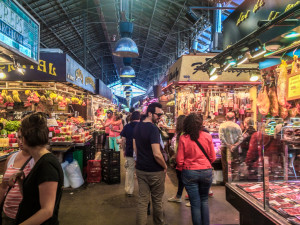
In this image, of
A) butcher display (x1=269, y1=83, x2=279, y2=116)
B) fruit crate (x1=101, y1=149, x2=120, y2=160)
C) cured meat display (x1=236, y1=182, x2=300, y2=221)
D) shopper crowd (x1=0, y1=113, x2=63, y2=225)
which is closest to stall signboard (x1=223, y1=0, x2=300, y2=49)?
butcher display (x1=269, y1=83, x2=279, y2=116)

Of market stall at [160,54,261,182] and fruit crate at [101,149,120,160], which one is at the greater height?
market stall at [160,54,261,182]

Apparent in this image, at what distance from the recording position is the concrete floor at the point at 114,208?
3.95m

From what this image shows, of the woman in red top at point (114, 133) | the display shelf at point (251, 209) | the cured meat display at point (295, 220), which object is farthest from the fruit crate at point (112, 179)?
the cured meat display at point (295, 220)

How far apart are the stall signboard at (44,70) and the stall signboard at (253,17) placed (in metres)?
5.24

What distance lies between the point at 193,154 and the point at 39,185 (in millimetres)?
2058

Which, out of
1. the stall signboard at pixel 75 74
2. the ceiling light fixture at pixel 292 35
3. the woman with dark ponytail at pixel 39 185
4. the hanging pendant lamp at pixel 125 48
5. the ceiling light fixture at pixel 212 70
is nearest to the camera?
the woman with dark ponytail at pixel 39 185

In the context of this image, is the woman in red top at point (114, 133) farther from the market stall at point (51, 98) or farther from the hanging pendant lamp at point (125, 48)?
the hanging pendant lamp at point (125, 48)

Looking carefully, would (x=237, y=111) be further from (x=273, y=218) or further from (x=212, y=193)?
(x=273, y=218)

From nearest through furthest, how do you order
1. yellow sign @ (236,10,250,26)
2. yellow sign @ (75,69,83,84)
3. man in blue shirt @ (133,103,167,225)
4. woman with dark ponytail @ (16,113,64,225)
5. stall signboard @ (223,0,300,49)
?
1. woman with dark ponytail @ (16,113,64,225)
2. man in blue shirt @ (133,103,167,225)
3. stall signboard @ (223,0,300,49)
4. yellow sign @ (236,10,250,26)
5. yellow sign @ (75,69,83,84)

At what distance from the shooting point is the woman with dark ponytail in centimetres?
154

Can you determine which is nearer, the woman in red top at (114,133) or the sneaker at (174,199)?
the sneaker at (174,199)

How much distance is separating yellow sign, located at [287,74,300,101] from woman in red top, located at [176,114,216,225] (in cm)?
164

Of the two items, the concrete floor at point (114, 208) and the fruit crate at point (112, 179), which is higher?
the fruit crate at point (112, 179)

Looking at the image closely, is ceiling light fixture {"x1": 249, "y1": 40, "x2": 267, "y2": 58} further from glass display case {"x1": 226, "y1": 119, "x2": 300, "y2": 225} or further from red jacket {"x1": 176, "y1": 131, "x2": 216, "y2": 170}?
red jacket {"x1": 176, "y1": 131, "x2": 216, "y2": 170}
